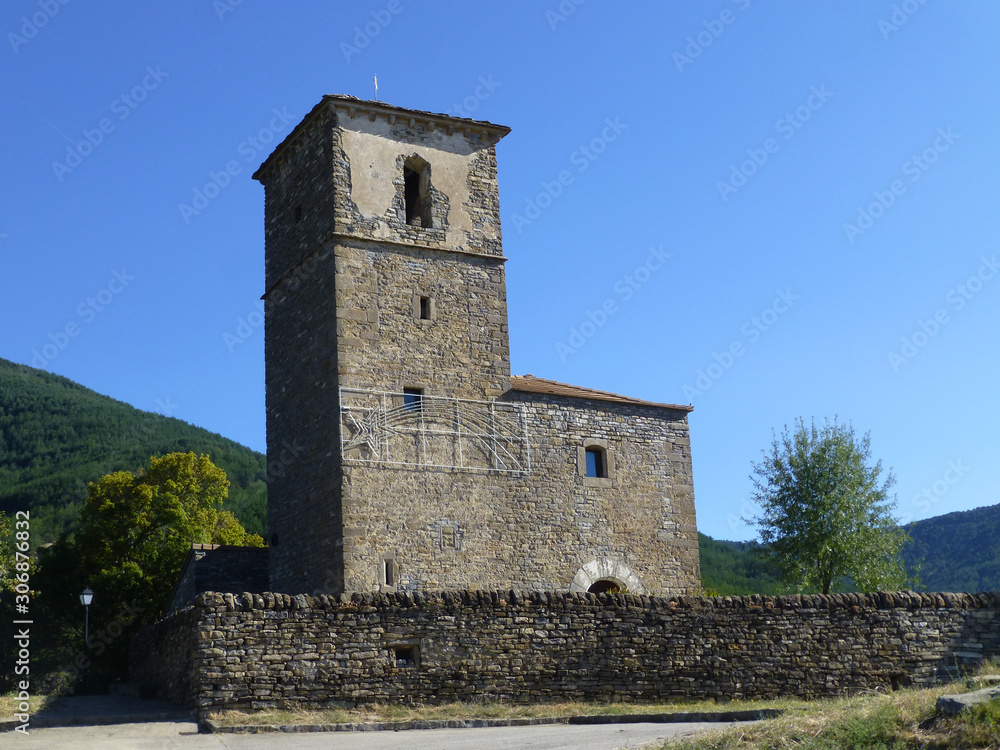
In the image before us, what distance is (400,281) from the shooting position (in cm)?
2002

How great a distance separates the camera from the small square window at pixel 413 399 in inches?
757

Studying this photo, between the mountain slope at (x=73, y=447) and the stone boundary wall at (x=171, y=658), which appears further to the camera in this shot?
the mountain slope at (x=73, y=447)

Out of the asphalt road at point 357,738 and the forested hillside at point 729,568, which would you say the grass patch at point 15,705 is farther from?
the forested hillside at point 729,568

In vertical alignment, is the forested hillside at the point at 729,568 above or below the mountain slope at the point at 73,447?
below

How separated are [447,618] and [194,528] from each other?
17.3 m

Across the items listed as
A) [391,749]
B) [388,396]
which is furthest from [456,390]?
[391,749]

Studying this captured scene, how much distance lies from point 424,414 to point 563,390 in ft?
11.6

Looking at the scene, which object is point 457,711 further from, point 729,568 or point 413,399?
point 729,568

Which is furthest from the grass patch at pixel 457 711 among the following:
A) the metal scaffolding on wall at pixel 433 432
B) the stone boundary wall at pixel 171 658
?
the metal scaffolding on wall at pixel 433 432

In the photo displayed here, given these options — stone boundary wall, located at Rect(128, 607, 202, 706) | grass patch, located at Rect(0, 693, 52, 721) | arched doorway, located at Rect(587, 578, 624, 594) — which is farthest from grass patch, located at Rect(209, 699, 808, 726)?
arched doorway, located at Rect(587, 578, 624, 594)

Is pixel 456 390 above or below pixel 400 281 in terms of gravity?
below

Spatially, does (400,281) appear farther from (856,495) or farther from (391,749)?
(856,495)

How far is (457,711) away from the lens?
13.1 metres

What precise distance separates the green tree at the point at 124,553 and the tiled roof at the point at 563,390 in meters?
9.83
